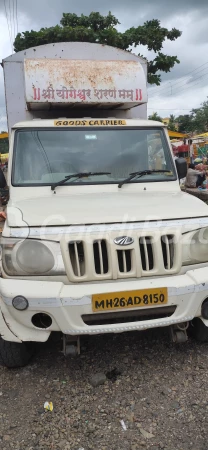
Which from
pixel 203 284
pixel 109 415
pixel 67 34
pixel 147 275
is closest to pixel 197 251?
pixel 203 284

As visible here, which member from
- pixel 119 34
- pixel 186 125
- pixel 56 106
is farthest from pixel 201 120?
pixel 56 106

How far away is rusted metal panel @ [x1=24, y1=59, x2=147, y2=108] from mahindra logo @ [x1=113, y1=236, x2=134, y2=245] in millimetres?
2651

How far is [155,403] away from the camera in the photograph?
107 inches

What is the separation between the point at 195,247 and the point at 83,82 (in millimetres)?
2888

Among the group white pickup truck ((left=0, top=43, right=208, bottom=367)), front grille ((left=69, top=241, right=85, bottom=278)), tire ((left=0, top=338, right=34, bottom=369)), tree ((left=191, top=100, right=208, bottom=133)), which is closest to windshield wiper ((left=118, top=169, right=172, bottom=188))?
white pickup truck ((left=0, top=43, right=208, bottom=367))

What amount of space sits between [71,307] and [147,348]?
3.84 feet

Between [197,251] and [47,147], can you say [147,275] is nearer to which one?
[197,251]

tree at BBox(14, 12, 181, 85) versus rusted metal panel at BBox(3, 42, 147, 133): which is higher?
tree at BBox(14, 12, 181, 85)

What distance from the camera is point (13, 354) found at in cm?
307

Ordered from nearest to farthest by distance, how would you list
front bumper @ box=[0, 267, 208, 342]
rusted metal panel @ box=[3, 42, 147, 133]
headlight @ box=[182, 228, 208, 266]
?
front bumper @ box=[0, 267, 208, 342], headlight @ box=[182, 228, 208, 266], rusted metal panel @ box=[3, 42, 147, 133]

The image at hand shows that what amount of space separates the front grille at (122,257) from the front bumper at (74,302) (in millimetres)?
70

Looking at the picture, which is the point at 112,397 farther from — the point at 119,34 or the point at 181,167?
the point at 119,34

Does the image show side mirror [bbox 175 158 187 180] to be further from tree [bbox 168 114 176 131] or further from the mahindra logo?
tree [bbox 168 114 176 131]

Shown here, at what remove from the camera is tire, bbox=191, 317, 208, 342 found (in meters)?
3.25
